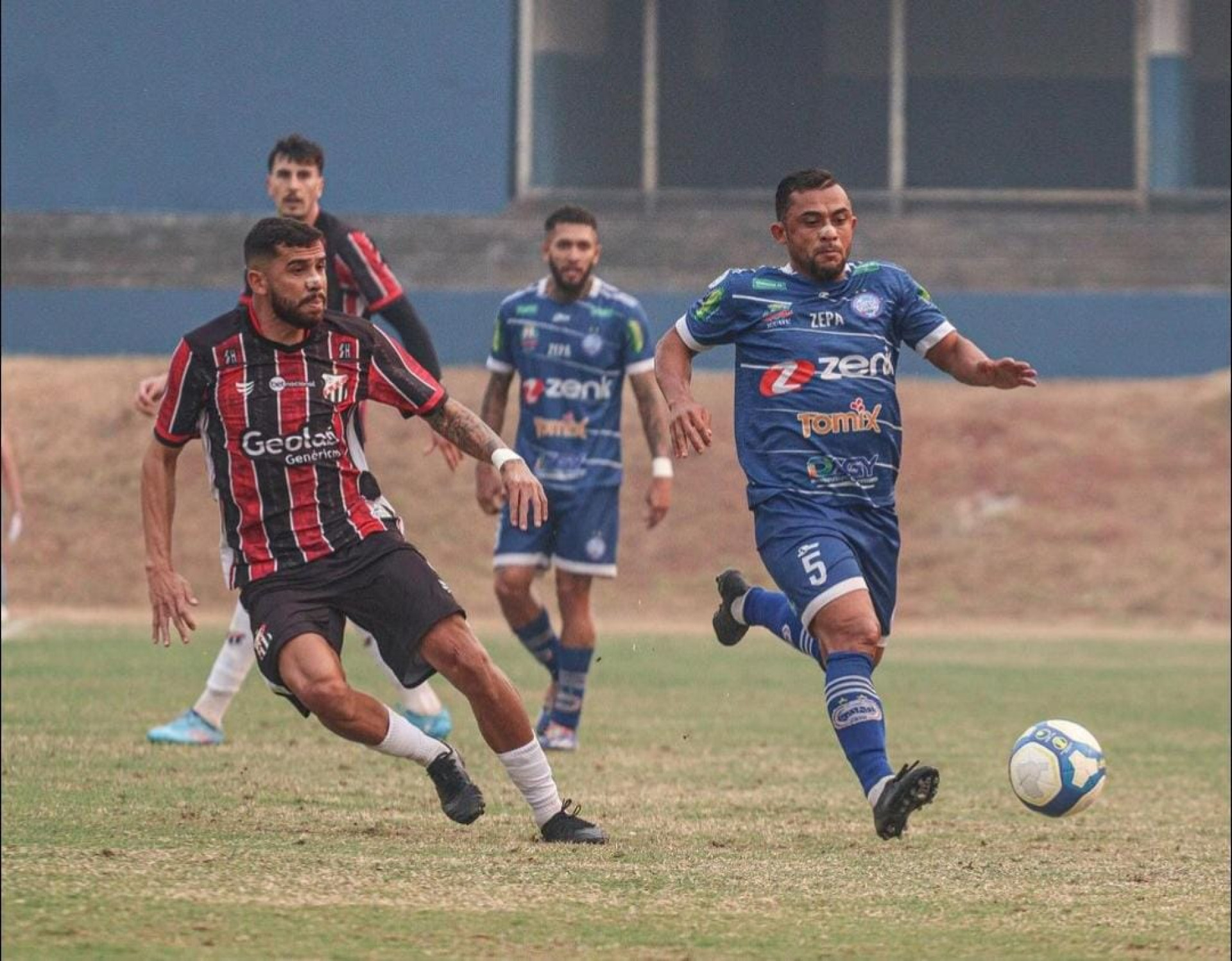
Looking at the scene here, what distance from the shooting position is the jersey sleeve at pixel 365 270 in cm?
1013

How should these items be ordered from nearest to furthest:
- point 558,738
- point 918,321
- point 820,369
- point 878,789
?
point 878,789, point 820,369, point 918,321, point 558,738

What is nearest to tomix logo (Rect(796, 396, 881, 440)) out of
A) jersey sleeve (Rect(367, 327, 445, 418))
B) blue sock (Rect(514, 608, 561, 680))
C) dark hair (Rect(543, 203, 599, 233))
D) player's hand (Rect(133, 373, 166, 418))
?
jersey sleeve (Rect(367, 327, 445, 418))

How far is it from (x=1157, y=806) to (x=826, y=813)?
164cm

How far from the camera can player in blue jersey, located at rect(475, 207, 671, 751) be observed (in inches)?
432

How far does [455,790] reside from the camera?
741cm

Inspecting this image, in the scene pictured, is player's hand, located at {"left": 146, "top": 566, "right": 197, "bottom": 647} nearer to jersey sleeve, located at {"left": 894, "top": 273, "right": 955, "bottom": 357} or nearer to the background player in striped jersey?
the background player in striped jersey

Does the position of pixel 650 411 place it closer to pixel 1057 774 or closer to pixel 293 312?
pixel 293 312

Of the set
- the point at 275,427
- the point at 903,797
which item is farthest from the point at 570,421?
the point at 903,797

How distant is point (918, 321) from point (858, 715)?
144 centimetres

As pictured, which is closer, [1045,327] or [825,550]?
[825,550]

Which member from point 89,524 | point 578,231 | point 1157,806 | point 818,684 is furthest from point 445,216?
point 1157,806

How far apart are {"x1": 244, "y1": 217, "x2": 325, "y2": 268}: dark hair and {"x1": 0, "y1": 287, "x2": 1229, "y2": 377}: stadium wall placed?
2214cm

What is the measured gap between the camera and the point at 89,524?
27.0m

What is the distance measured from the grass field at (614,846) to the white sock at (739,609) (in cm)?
74
